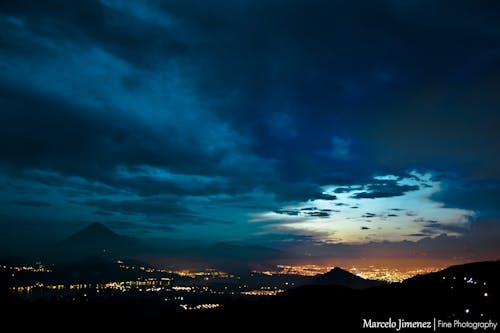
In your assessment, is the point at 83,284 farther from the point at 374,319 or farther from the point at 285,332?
the point at 374,319

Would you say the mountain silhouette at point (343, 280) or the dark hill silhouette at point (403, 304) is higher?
the dark hill silhouette at point (403, 304)

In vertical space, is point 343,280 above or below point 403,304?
below

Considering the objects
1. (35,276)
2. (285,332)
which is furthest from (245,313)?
(35,276)

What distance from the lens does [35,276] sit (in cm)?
18250

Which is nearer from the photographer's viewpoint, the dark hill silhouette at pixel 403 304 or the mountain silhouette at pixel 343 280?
the dark hill silhouette at pixel 403 304

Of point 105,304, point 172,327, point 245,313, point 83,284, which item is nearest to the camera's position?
point 172,327

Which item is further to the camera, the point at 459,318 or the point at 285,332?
the point at 285,332

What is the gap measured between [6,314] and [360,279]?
171937 mm

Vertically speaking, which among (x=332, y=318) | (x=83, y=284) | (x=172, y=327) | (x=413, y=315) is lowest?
(x=83, y=284)

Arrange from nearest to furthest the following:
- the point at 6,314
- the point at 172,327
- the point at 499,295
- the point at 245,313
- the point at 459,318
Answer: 1. the point at 459,318
2. the point at 499,295
3. the point at 6,314
4. the point at 172,327
5. the point at 245,313

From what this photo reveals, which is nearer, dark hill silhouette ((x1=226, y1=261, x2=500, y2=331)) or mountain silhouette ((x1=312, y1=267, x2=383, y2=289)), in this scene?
dark hill silhouette ((x1=226, y1=261, x2=500, y2=331))

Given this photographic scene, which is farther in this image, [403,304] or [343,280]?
[343,280]

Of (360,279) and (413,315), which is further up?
(413,315)

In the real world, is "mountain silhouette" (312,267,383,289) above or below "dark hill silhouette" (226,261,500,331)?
below
